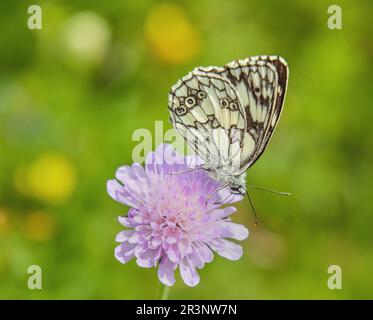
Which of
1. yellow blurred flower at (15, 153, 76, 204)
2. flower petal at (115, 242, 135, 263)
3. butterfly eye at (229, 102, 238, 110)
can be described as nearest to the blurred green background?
yellow blurred flower at (15, 153, 76, 204)

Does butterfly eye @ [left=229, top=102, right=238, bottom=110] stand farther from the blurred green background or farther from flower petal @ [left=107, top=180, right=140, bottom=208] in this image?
the blurred green background

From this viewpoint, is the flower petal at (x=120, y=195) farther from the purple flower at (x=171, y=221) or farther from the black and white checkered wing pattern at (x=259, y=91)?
the black and white checkered wing pattern at (x=259, y=91)

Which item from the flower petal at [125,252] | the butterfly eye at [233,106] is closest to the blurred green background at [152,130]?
the flower petal at [125,252]

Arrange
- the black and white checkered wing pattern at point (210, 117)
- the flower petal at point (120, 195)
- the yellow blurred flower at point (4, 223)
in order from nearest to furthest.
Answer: the flower petal at point (120, 195) < the black and white checkered wing pattern at point (210, 117) < the yellow blurred flower at point (4, 223)

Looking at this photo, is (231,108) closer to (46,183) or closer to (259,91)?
(259,91)

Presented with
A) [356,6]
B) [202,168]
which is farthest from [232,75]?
[356,6]

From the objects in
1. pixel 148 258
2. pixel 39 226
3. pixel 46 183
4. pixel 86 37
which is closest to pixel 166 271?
pixel 148 258
